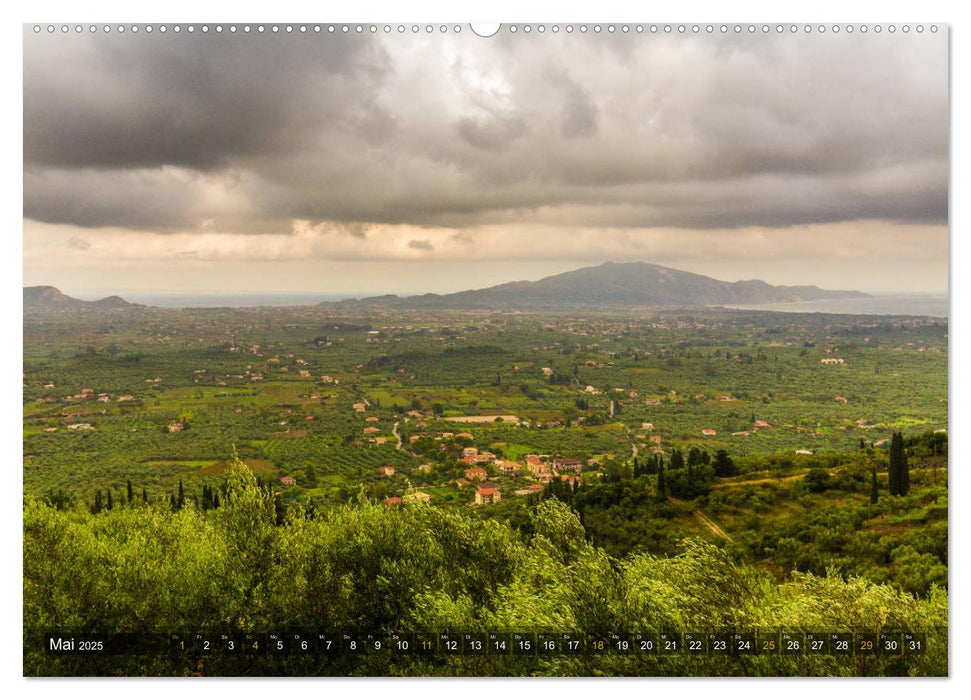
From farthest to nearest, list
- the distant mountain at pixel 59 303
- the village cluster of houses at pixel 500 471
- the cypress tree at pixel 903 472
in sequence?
1. the village cluster of houses at pixel 500 471
2. the cypress tree at pixel 903 472
3. the distant mountain at pixel 59 303

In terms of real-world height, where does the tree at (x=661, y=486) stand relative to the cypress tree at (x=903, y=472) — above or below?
below

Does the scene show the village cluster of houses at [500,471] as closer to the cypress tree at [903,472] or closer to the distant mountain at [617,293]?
the distant mountain at [617,293]

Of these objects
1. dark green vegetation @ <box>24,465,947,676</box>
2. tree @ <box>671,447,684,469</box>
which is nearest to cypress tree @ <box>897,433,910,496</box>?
dark green vegetation @ <box>24,465,947,676</box>

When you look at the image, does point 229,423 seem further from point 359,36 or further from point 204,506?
point 359,36

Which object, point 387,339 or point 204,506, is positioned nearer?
point 204,506

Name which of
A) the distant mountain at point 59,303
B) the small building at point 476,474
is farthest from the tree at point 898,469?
the distant mountain at point 59,303

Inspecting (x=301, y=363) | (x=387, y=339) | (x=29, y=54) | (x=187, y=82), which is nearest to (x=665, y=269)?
(x=387, y=339)

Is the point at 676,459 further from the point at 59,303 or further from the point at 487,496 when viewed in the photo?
the point at 59,303

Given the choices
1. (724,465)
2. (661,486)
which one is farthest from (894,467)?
(661,486)
